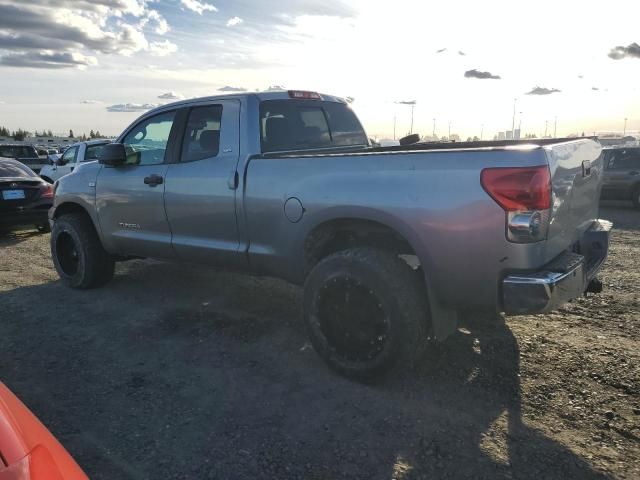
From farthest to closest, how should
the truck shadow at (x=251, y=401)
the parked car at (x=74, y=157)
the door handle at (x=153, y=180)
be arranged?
the parked car at (x=74, y=157), the door handle at (x=153, y=180), the truck shadow at (x=251, y=401)

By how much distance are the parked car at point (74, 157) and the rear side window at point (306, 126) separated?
8.17 m

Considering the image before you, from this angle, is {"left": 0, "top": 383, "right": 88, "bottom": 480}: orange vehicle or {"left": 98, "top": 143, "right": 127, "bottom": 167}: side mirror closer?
{"left": 0, "top": 383, "right": 88, "bottom": 480}: orange vehicle

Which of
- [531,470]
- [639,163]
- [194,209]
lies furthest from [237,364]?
[639,163]

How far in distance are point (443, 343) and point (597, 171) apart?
5.71 feet

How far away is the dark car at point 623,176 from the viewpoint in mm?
12633

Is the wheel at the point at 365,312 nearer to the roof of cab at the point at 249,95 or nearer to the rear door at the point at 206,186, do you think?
the rear door at the point at 206,186

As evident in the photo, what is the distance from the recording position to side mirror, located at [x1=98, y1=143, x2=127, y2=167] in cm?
497

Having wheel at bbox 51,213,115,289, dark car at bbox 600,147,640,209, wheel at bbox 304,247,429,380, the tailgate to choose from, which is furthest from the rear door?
dark car at bbox 600,147,640,209

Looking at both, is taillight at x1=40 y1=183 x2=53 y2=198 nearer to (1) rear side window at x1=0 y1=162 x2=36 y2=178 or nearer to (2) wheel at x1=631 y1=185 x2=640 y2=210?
(1) rear side window at x1=0 y1=162 x2=36 y2=178

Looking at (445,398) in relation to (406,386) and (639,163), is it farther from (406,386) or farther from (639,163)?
(639,163)

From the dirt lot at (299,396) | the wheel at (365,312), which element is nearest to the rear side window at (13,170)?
the dirt lot at (299,396)

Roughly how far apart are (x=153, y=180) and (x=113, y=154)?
1.74 ft

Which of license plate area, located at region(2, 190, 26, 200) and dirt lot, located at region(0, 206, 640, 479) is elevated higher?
license plate area, located at region(2, 190, 26, 200)

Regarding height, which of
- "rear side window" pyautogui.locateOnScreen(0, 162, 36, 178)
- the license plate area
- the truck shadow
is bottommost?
the truck shadow
